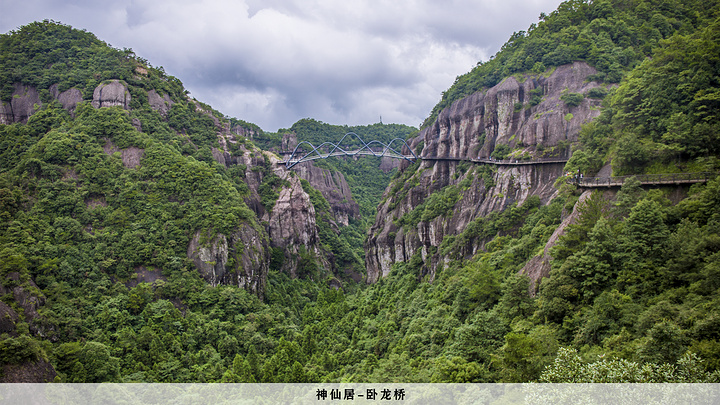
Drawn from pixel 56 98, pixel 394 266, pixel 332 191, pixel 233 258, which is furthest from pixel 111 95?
pixel 332 191

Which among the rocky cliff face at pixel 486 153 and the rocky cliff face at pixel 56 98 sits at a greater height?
the rocky cliff face at pixel 56 98

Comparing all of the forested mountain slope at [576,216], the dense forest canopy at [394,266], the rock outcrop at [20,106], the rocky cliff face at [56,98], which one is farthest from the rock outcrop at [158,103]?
the forested mountain slope at [576,216]

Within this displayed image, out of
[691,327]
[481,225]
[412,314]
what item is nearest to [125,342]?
[412,314]

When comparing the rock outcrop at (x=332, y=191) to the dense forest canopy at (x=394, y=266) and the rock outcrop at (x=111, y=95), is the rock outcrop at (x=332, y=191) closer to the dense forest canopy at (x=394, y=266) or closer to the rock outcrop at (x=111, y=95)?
the dense forest canopy at (x=394, y=266)

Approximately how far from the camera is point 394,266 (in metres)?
66.9

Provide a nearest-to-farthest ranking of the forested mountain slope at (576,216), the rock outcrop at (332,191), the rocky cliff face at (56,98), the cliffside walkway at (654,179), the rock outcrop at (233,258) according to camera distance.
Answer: the forested mountain slope at (576,216), the cliffside walkway at (654,179), the rock outcrop at (233,258), the rocky cliff face at (56,98), the rock outcrop at (332,191)

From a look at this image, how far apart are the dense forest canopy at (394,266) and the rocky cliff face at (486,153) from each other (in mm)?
2127

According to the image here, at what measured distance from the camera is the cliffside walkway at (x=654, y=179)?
77.5 feet

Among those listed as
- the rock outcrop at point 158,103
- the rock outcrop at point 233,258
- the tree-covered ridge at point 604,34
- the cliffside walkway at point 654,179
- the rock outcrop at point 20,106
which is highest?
the tree-covered ridge at point 604,34

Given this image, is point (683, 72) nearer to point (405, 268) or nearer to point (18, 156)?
point (405, 268)

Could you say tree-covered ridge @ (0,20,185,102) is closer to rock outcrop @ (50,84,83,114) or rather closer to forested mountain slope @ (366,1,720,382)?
rock outcrop @ (50,84,83,114)

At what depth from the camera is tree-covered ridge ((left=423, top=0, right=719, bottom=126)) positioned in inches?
1900

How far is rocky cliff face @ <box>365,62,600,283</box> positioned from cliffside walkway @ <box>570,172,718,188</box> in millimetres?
11189

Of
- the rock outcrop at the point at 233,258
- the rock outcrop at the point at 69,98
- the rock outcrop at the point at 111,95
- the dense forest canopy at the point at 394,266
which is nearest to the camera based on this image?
the dense forest canopy at the point at 394,266
